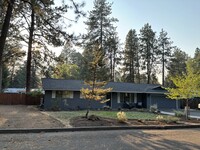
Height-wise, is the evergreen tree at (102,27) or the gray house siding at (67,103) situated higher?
the evergreen tree at (102,27)

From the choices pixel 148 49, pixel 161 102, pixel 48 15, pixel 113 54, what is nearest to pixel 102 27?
pixel 113 54

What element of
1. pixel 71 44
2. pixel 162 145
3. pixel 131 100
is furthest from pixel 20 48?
pixel 162 145

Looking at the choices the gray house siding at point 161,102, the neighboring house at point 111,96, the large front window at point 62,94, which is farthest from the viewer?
the gray house siding at point 161,102

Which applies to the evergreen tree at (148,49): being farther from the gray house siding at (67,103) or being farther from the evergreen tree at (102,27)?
the gray house siding at (67,103)

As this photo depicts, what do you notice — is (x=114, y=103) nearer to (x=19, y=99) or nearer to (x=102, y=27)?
(x=19, y=99)

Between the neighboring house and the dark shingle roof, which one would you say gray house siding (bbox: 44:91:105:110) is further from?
the dark shingle roof

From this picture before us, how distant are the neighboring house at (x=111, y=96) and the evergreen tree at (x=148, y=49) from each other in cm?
1937

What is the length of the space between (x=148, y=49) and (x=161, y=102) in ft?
71.9

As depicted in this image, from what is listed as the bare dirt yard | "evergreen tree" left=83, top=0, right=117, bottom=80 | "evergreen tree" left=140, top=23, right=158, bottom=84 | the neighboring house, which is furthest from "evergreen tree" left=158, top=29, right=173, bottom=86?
the bare dirt yard

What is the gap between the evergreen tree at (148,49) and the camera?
49.5m

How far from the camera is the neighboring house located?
23703mm

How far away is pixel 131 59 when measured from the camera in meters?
49.8

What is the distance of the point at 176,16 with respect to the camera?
1686cm

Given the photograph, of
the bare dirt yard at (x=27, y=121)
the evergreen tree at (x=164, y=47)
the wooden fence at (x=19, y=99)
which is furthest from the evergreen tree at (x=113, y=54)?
the bare dirt yard at (x=27, y=121)
